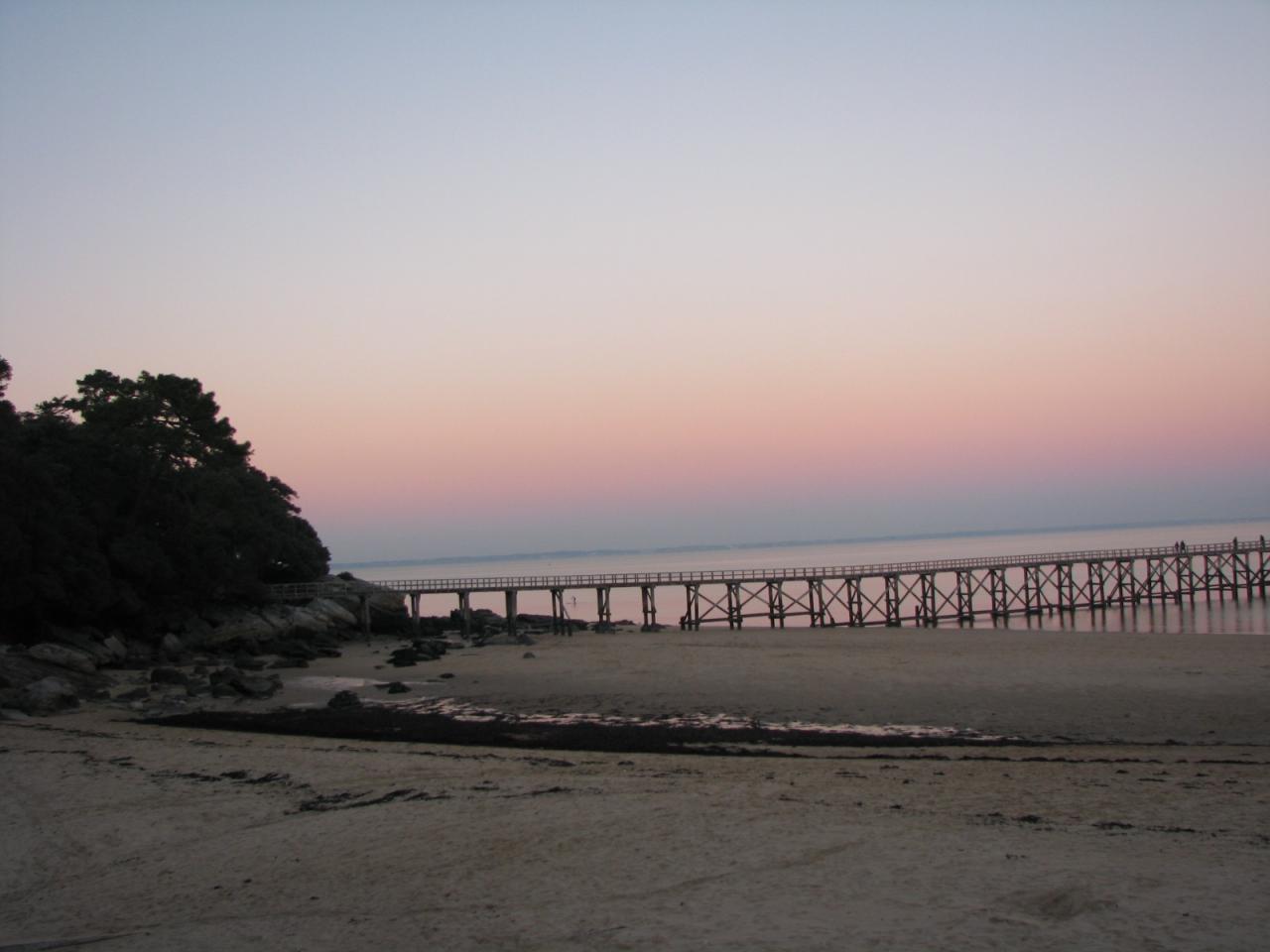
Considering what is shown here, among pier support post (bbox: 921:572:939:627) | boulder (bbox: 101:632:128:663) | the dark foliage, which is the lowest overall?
pier support post (bbox: 921:572:939:627)

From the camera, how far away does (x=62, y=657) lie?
2809 centimetres

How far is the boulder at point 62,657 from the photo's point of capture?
27.8m

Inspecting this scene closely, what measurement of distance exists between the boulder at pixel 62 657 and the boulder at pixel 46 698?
431cm

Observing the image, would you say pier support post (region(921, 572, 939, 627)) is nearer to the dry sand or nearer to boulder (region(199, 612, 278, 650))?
the dry sand

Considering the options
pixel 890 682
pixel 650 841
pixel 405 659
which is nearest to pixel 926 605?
pixel 890 682

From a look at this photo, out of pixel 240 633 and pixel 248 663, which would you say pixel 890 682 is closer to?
pixel 248 663

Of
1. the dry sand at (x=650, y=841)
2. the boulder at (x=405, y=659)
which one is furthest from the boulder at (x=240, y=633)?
the dry sand at (x=650, y=841)

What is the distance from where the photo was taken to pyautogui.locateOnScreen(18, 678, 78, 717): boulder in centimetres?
2194

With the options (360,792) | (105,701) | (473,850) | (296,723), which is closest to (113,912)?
(473,850)

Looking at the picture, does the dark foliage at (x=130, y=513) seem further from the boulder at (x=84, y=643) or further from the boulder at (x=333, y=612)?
the boulder at (x=333, y=612)

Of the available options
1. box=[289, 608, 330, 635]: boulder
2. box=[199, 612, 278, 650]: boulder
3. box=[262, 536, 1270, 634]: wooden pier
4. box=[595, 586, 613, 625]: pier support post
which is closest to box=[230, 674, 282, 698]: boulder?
box=[199, 612, 278, 650]: boulder

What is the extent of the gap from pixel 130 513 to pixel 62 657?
44.0ft

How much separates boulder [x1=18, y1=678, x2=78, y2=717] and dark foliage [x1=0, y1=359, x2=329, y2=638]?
9656 mm

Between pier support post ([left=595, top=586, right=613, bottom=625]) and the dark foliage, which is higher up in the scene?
the dark foliage
